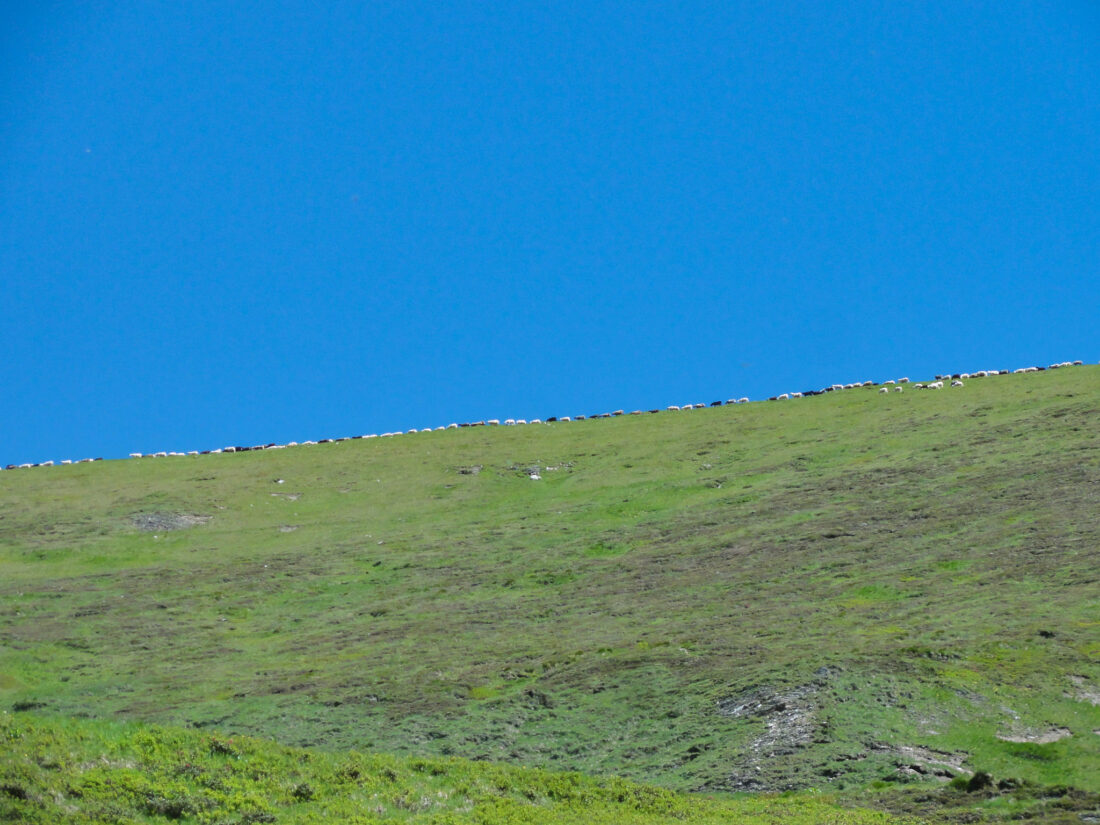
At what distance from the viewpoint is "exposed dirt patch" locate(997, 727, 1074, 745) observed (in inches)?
995

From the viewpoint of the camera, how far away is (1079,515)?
42.7m

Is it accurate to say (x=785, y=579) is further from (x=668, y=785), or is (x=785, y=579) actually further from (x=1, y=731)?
(x=1, y=731)

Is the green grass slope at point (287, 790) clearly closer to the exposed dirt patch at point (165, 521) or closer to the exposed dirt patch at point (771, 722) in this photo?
the exposed dirt patch at point (771, 722)

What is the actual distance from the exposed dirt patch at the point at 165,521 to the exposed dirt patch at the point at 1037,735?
4001 cm

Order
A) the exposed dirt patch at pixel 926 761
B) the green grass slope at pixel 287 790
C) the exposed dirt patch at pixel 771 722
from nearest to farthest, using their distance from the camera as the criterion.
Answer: the green grass slope at pixel 287 790 < the exposed dirt patch at pixel 926 761 < the exposed dirt patch at pixel 771 722

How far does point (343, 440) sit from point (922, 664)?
165 feet

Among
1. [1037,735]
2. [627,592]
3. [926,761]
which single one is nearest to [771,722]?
[926,761]

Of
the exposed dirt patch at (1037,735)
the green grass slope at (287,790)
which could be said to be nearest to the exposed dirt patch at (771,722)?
the green grass slope at (287,790)

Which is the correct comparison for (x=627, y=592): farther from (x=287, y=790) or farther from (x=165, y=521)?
(x=165, y=521)

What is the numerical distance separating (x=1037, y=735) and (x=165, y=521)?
4180 cm

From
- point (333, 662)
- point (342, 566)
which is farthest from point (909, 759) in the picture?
point (342, 566)

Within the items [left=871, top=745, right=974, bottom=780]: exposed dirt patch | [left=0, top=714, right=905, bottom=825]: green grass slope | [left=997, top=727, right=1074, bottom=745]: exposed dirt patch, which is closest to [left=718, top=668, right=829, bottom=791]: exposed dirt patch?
[left=0, top=714, right=905, bottom=825]: green grass slope

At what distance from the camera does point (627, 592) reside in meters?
42.9

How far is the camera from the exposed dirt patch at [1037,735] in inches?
995
